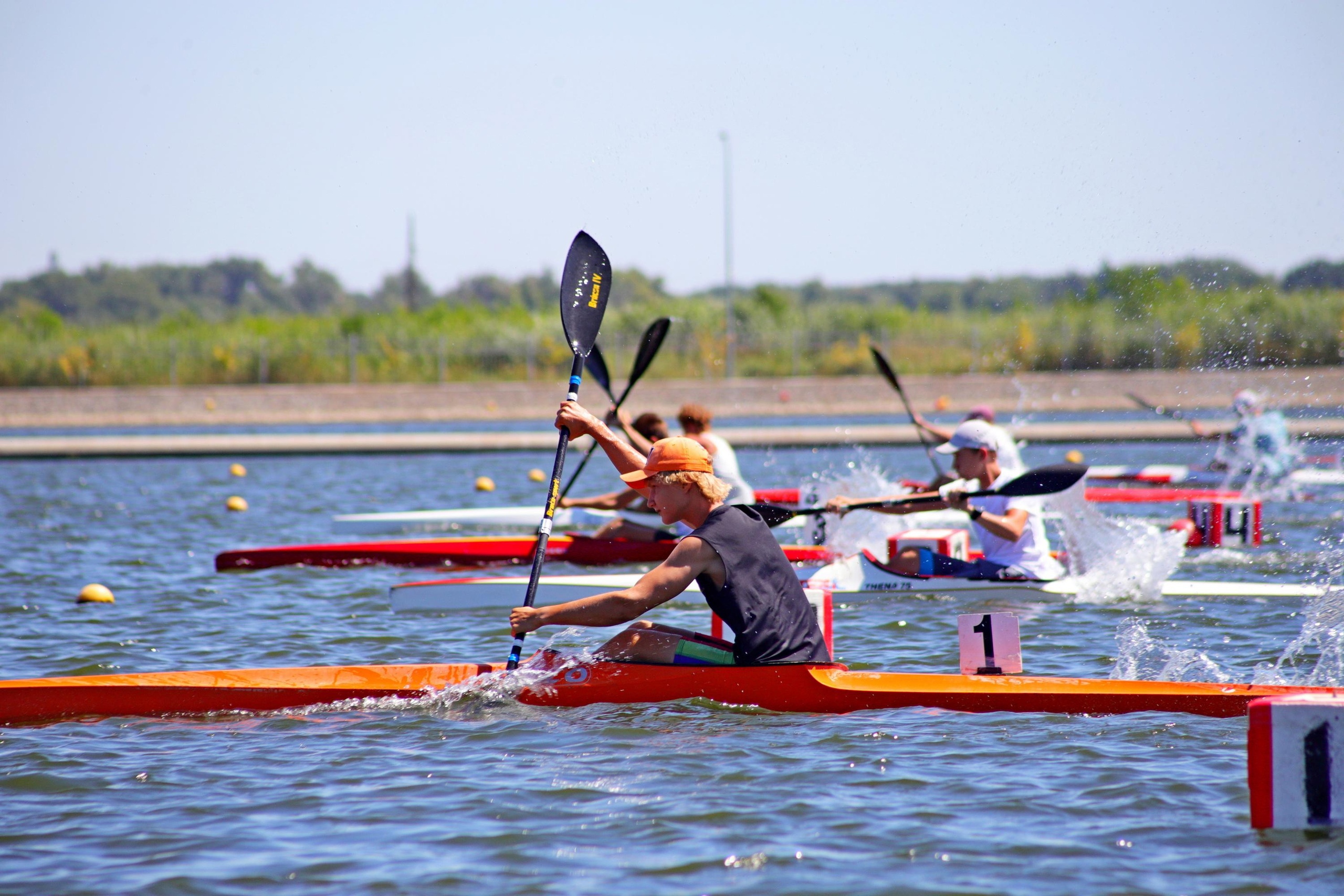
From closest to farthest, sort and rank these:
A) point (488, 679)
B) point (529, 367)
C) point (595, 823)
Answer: point (595, 823), point (488, 679), point (529, 367)

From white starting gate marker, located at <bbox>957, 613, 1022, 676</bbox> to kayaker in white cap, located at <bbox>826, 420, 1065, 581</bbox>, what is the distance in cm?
183

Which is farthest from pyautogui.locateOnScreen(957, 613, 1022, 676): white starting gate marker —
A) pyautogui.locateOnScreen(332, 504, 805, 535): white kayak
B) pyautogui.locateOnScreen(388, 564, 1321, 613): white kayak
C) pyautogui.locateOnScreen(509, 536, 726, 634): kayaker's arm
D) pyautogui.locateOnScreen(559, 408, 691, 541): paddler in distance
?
pyautogui.locateOnScreen(332, 504, 805, 535): white kayak

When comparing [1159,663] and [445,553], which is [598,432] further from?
[445,553]

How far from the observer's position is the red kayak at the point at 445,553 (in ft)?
33.0

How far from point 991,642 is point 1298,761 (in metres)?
1.90

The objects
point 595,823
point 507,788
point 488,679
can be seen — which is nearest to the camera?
point 595,823

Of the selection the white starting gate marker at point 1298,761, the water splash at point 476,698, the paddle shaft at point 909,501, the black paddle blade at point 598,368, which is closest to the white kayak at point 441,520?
the black paddle blade at point 598,368

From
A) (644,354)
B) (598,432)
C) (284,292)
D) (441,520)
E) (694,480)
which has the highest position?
(284,292)

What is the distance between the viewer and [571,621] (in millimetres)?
5133

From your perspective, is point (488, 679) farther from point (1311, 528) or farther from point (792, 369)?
point (792, 369)

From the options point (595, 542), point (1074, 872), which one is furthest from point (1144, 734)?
point (595, 542)

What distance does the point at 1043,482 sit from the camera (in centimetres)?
755

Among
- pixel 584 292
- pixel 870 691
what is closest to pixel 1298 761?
pixel 870 691

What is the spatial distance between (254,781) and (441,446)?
17478mm
